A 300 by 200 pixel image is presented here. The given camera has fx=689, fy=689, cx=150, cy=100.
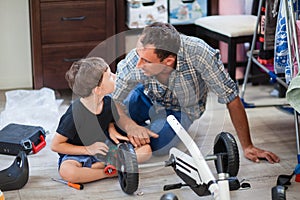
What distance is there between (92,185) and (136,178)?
25 centimetres

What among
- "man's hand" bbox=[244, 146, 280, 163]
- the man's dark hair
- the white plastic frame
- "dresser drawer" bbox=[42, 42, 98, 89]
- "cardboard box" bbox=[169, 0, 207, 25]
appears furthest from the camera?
"cardboard box" bbox=[169, 0, 207, 25]

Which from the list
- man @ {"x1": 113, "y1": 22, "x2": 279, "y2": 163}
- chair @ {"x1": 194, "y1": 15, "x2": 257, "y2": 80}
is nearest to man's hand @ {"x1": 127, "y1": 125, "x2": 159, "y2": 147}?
man @ {"x1": 113, "y1": 22, "x2": 279, "y2": 163}

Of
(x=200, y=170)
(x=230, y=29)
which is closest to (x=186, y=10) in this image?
(x=230, y=29)

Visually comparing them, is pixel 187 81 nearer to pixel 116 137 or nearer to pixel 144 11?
pixel 116 137

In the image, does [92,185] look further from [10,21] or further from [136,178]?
[10,21]

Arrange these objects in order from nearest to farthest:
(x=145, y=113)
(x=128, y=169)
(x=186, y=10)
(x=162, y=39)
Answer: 1. (x=128, y=169)
2. (x=162, y=39)
3. (x=145, y=113)
4. (x=186, y=10)

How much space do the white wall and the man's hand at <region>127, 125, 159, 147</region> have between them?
50.5 inches

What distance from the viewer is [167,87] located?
118 inches

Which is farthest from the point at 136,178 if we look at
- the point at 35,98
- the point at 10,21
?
the point at 10,21

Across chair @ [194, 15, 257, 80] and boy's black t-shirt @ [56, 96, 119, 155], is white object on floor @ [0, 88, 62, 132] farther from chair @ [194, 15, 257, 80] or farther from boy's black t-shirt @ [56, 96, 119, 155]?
chair @ [194, 15, 257, 80]

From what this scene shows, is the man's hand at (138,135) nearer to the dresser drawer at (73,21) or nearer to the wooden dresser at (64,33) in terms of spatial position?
the wooden dresser at (64,33)

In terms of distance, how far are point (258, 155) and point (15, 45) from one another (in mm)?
1672

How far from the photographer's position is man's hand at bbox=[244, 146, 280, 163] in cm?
300

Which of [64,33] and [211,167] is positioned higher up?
[64,33]
